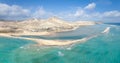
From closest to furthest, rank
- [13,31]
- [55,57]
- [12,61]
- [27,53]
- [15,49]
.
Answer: [12,61], [55,57], [27,53], [15,49], [13,31]

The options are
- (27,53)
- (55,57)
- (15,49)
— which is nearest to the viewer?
(55,57)

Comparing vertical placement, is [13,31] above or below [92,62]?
above

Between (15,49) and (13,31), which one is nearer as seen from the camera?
(15,49)

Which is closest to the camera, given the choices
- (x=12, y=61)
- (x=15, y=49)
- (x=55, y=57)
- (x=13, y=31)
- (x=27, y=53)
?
(x=12, y=61)

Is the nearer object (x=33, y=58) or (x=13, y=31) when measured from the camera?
(x=33, y=58)

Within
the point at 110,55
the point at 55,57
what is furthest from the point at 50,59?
the point at 110,55

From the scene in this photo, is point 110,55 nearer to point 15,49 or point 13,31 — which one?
point 15,49

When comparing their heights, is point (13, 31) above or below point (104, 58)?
above

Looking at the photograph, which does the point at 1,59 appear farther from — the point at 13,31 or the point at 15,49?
the point at 13,31

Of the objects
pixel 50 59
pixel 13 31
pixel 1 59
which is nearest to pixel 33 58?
pixel 50 59
